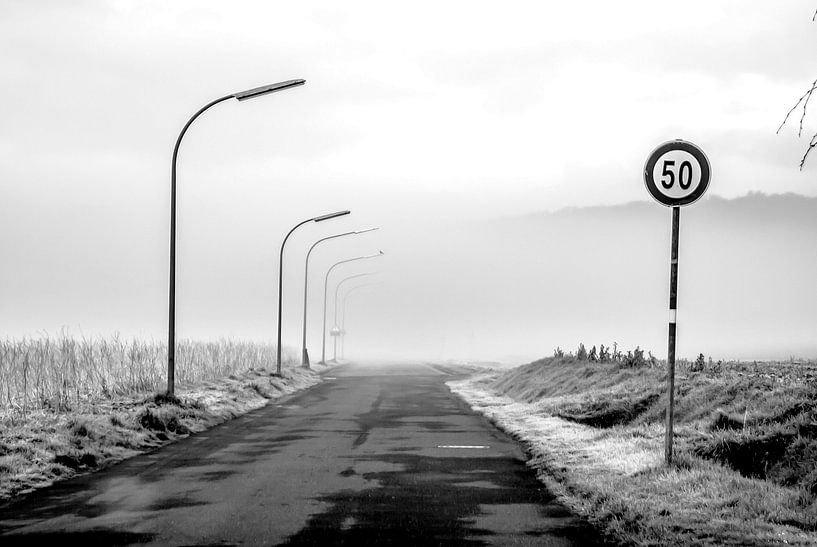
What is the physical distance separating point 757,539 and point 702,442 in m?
4.54

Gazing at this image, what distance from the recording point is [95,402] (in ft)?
58.9

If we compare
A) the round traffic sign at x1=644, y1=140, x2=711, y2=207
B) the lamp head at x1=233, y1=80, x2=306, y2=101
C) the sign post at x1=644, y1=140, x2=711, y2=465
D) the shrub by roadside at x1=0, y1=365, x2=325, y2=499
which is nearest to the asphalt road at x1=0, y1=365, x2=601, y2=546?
the shrub by roadside at x1=0, y1=365, x2=325, y2=499

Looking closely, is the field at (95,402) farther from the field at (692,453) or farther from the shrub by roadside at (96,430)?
the field at (692,453)

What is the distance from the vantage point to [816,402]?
1118 cm

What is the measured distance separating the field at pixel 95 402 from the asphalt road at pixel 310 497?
0.65 meters

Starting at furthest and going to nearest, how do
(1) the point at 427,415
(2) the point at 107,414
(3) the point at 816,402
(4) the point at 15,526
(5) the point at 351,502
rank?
1. (1) the point at 427,415
2. (2) the point at 107,414
3. (3) the point at 816,402
4. (5) the point at 351,502
5. (4) the point at 15,526

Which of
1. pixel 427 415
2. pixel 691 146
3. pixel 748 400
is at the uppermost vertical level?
pixel 691 146

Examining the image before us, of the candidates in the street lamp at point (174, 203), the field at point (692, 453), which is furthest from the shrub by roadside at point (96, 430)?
the field at point (692, 453)

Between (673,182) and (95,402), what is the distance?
1301 cm

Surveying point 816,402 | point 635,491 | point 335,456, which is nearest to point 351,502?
A: point 635,491

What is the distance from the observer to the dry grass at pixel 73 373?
17500 millimetres

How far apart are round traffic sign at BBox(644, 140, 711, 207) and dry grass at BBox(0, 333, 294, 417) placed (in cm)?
1156

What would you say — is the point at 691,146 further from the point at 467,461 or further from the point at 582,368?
the point at 582,368

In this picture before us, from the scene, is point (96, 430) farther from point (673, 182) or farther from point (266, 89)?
point (673, 182)
